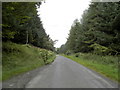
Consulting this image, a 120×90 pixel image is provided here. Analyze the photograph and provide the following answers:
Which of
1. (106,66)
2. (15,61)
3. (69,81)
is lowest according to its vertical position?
(106,66)

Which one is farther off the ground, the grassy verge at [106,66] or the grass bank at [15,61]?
the grass bank at [15,61]

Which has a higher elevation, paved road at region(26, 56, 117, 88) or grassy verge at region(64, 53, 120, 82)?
paved road at region(26, 56, 117, 88)

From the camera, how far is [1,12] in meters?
10.2

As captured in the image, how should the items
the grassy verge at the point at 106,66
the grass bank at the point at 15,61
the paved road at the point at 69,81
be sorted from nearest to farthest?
the paved road at the point at 69,81 < the grassy verge at the point at 106,66 < the grass bank at the point at 15,61

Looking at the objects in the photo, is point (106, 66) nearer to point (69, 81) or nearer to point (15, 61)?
point (69, 81)

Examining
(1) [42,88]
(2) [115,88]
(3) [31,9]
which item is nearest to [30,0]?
(3) [31,9]

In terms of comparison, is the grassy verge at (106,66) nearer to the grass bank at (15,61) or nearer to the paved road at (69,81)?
the paved road at (69,81)

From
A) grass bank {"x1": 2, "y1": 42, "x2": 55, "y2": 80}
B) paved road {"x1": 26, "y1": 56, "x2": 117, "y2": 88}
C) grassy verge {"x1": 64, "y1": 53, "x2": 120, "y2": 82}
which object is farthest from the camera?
grass bank {"x1": 2, "y1": 42, "x2": 55, "y2": 80}

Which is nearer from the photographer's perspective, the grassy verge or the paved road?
the paved road

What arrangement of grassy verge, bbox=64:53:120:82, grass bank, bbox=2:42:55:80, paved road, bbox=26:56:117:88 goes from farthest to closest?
1. grass bank, bbox=2:42:55:80
2. grassy verge, bbox=64:53:120:82
3. paved road, bbox=26:56:117:88

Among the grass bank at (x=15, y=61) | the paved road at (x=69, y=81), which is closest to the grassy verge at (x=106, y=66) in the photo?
the paved road at (x=69, y=81)

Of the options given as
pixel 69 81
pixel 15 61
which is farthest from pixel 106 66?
pixel 15 61

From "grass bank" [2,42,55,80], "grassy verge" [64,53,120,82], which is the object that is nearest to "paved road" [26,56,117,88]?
"grassy verge" [64,53,120,82]

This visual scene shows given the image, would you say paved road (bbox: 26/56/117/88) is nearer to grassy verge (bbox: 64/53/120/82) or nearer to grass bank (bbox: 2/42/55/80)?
grassy verge (bbox: 64/53/120/82)
